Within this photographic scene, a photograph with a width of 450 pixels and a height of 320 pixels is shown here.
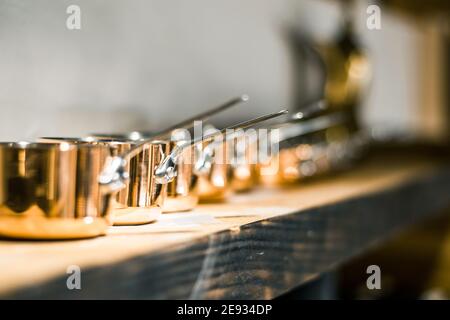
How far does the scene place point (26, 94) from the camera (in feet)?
4.55

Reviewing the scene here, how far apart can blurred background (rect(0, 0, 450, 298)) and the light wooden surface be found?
26 cm

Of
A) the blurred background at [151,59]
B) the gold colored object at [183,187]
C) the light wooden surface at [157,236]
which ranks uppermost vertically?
the blurred background at [151,59]

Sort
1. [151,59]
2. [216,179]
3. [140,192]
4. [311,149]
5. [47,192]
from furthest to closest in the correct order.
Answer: [311,149]
[151,59]
[216,179]
[140,192]
[47,192]

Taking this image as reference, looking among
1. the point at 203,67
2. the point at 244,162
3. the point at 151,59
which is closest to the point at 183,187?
the point at 244,162

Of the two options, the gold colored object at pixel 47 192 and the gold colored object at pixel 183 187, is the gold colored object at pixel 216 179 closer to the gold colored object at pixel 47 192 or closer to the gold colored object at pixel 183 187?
the gold colored object at pixel 183 187

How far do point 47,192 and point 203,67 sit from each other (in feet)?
4.72

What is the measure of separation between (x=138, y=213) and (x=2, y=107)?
50cm

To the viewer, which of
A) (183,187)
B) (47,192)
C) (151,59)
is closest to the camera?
(47,192)

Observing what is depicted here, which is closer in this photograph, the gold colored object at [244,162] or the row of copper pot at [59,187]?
the row of copper pot at [59,187]

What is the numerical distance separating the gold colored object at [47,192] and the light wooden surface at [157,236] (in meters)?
0.02

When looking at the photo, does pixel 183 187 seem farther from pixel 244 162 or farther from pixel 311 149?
pixel 311 149

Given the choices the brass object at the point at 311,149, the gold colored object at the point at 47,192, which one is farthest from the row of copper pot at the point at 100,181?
the brass object at the point at 311,149

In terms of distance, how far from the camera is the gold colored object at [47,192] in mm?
804

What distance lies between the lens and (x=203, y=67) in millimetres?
2189
